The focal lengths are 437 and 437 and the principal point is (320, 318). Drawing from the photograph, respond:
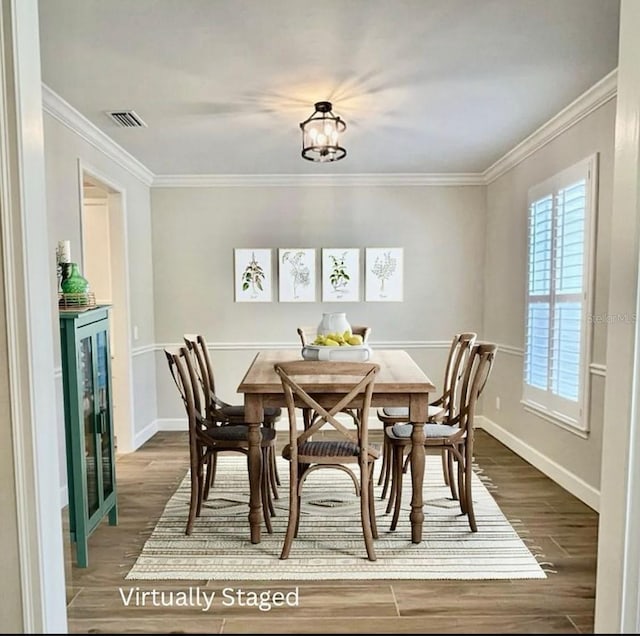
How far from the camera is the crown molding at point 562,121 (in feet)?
8.50

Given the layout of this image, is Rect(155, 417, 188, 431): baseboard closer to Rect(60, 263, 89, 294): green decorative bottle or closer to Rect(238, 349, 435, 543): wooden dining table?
Rect(238, 349, 435, 543): wooden dining table

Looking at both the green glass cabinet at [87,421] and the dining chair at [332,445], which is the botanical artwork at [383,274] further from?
the green glass cabinet at [87,421]

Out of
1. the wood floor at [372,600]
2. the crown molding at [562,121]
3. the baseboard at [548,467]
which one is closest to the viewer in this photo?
the wood floor at [372,600]

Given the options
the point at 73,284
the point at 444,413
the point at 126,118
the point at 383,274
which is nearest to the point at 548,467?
the point at 444,413

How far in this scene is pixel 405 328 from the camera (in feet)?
15.5

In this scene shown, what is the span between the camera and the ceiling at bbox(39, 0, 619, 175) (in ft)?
6.21

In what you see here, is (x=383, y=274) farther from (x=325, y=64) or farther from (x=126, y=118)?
(x=126, y=118)

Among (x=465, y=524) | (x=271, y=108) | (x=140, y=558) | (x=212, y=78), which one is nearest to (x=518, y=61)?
(x=271, y=108)

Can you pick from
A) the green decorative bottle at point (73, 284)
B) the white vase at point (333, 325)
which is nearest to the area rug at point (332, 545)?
the white vase at point (333, 325)

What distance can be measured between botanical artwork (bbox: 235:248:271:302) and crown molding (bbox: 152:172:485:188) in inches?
27.8

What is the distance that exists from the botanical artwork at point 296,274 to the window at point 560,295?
2089 millimetres

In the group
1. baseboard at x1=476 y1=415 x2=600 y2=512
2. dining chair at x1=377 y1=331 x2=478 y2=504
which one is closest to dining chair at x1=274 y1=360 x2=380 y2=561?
dining chair at x1=377 y1=331 x2=478 y2=504

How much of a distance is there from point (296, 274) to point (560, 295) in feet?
8.15

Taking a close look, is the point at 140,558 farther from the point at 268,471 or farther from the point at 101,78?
the point at 101,78
